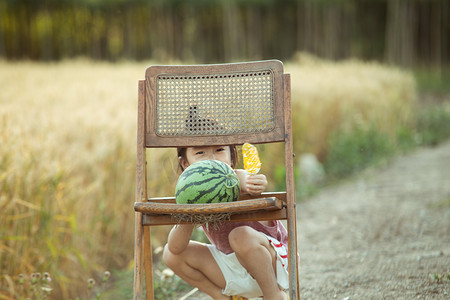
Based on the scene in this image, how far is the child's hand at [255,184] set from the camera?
248cm

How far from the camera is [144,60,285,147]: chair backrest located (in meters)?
2.64

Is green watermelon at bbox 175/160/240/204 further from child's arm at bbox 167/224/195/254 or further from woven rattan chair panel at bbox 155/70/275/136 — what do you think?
woven rattan chair panel at bbox 155/70/275/136

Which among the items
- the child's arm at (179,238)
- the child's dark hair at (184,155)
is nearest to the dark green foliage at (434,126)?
the child's dark hair at (184,155)

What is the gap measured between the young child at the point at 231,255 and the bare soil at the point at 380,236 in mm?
941

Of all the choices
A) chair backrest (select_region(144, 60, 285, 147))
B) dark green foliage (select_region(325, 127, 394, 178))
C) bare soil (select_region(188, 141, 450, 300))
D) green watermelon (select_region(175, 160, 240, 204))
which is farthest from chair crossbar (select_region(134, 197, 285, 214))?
dark green foliage (select_region(325, 127, 394, 178))

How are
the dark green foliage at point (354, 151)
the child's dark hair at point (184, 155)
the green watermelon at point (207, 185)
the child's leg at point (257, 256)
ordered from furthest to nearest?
1. the dark green foliage at point (354, 151)
2. the child's dark hair at point (184, 155)
3. the child's leg at point (257, 256)
4. the green watermelon at point (207, 185)

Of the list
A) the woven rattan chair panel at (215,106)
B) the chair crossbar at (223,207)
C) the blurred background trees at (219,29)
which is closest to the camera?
the chair crossbar at (223,207)

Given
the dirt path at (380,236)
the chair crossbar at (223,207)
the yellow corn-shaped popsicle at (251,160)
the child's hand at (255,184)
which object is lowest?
the dirt path at (380,236)

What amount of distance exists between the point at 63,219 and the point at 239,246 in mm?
1949

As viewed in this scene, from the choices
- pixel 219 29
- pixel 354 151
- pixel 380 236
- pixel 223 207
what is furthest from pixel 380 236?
pixel 219 29

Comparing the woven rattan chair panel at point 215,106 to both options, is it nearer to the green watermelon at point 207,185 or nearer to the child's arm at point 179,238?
the green watermelon at point 207,185

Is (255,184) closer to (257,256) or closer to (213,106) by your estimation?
(257,256)

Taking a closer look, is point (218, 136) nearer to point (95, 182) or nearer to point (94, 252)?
point (95, 182)

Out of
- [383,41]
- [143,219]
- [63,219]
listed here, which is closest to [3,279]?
[63,219]
